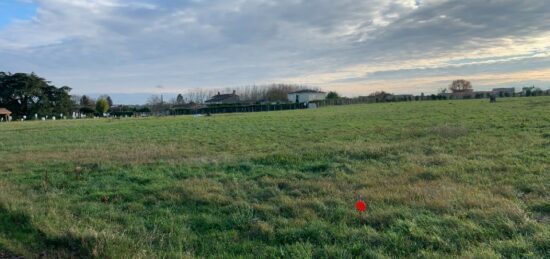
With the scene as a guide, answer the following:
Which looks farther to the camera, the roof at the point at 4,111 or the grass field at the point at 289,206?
the roof at the point at 4,111

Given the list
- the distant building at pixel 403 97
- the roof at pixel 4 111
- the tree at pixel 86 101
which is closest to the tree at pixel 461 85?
the distant building at pixel 403 97

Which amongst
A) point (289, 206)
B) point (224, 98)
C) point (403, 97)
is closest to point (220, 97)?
point (224, 98)

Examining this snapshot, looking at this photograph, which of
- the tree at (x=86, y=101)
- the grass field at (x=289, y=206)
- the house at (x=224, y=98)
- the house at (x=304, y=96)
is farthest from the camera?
the house at (x=224, y=98)

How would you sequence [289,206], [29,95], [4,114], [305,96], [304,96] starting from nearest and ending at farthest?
[289,206], [4,114], [29,95], [304,96], [305,96]

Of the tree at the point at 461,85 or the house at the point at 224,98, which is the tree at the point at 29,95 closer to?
the house at the point at 224,98

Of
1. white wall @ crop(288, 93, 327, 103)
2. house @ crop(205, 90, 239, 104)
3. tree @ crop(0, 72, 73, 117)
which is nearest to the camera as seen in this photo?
tree @ crop(0, 72, 73, 117)

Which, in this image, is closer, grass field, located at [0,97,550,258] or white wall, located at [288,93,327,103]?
grass field, located at [0,97,550,258]

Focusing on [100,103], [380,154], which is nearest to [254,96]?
[100,103]

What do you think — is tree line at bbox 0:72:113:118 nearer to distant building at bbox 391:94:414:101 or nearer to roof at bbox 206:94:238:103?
roof at bbox 206:94:238:103

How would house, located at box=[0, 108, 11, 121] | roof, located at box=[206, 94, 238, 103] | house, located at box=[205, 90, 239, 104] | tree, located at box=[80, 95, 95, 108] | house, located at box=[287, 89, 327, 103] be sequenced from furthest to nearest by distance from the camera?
roof, located at box=[206, 94, 238, 103]
house, located at box=[205, 90, 239, 104]
house, located at box=[287, 89, 327, 103]
tree, located at box=[80, 95, 95, 108]
house, located at box=[0, 108, 11, 121]

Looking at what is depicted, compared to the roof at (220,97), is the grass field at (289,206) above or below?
below

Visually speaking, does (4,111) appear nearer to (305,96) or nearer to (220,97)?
(220,97)

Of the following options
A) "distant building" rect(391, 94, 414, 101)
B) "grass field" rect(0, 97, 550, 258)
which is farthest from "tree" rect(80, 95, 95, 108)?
"grass field" rect(0, 97, 550, 258)

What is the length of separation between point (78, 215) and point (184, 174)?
3.95 meters
